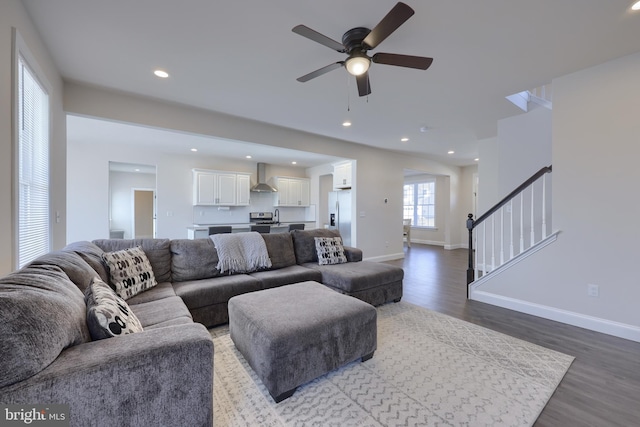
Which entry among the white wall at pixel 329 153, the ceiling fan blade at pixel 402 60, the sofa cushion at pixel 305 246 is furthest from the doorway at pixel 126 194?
the ceiling fan blade at pixel 402 60

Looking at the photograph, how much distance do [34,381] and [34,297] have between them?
0.33 m

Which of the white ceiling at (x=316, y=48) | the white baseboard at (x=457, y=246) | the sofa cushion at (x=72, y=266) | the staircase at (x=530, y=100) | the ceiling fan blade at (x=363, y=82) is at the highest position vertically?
the staircase at (x=530, y=100)

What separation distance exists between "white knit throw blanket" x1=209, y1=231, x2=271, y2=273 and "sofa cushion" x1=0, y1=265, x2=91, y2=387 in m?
1.82

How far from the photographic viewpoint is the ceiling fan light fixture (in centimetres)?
212

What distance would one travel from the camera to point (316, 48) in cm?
Answer: 241

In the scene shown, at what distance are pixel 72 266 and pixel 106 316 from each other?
2.40 feet

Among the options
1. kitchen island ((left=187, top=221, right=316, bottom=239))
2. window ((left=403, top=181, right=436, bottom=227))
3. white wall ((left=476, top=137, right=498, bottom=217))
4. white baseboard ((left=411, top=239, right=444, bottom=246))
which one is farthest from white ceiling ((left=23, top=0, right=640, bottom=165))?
white baseboard ((left=411, top=239, right=444, bottom=246))

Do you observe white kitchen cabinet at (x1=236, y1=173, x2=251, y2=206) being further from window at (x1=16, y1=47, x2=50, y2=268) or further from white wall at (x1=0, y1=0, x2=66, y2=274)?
white wall at (x1=0, y1=0, x2=66, y2=274)

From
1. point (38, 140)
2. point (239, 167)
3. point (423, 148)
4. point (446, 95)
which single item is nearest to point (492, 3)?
point (446, 95)

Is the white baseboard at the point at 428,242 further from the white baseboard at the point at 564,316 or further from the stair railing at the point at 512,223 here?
the white baseboard at the point at 564,316

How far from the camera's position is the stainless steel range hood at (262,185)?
7.61 meters

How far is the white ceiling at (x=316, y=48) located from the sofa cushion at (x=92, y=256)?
182cm

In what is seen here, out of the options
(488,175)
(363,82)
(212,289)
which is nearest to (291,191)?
(488,175)

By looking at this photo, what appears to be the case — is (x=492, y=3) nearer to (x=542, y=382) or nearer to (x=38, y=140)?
(x=542, y=382)
